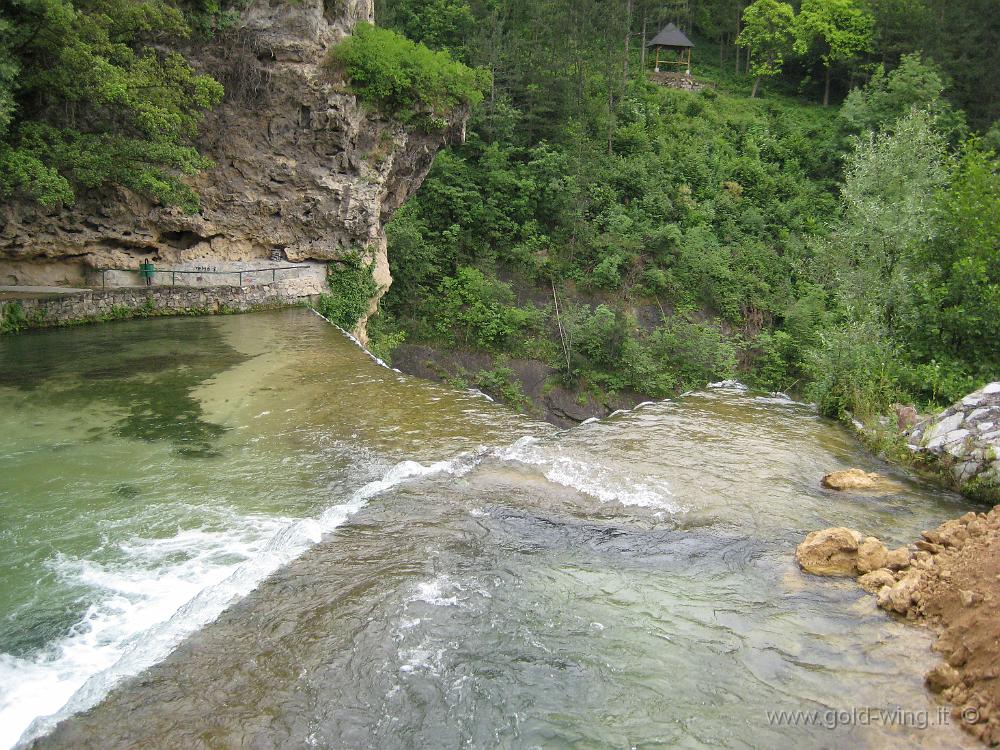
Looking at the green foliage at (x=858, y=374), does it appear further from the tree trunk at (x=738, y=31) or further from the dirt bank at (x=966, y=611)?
the tree trunk at (x=738, y=31)

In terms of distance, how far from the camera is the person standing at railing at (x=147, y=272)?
2123 cm

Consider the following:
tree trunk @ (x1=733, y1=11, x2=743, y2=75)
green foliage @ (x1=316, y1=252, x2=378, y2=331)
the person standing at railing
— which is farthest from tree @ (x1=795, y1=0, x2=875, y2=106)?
the person standing at railing

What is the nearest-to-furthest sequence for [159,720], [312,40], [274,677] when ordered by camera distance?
[159,720] → [274,677] → [312,40]

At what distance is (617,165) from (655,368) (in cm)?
1359

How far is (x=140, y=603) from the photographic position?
22.7 ft

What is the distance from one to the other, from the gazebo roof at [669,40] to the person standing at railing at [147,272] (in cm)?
3813

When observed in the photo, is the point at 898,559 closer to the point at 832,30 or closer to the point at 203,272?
the point at 203,272

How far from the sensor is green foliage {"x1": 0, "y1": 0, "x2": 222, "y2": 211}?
1539cm

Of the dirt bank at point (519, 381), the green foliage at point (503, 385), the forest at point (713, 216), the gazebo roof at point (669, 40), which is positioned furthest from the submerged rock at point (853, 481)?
the gazebo roof at point (669, 40)

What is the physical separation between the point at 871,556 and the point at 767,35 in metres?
48.9

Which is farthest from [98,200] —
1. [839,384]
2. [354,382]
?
[839,384]

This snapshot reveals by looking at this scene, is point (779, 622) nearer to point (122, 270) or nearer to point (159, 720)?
point (159, 720)

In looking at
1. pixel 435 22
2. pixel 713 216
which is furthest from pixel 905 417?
pixel 435 22

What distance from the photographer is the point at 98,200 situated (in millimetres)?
20766
